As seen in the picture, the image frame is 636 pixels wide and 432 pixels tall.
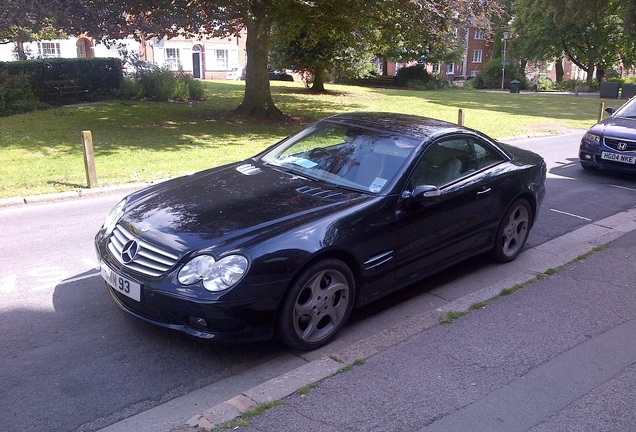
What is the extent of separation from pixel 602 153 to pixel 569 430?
8853 mm

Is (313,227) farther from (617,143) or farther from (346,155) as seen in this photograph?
(617,143)

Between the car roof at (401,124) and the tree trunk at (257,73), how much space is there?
13046 mm

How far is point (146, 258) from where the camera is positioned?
4.17 m

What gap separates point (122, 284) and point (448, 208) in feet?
9.30

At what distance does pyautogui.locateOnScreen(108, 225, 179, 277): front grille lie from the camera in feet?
13.3

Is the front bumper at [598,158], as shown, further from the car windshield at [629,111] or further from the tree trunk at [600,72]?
the tree trunk at [600,72]

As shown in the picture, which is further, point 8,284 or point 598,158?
point 598,158

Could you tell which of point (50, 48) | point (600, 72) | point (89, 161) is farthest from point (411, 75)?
point (89, 161)

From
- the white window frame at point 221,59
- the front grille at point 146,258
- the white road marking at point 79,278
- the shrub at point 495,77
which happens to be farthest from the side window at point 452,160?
the shrub at point 495,77

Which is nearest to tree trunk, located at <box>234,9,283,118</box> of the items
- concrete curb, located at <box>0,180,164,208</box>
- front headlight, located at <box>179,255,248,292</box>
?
concrete curb, located at <box>0,180,164,208</box>

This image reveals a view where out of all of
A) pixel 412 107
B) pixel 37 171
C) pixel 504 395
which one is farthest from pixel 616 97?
pixel 504 395

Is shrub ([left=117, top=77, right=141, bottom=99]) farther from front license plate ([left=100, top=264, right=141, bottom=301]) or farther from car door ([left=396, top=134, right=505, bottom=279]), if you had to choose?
front license plate ([left=100, top=264, right=141, bottom=301])

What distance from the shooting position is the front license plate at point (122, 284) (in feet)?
13.5

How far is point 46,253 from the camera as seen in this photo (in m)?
6.48
